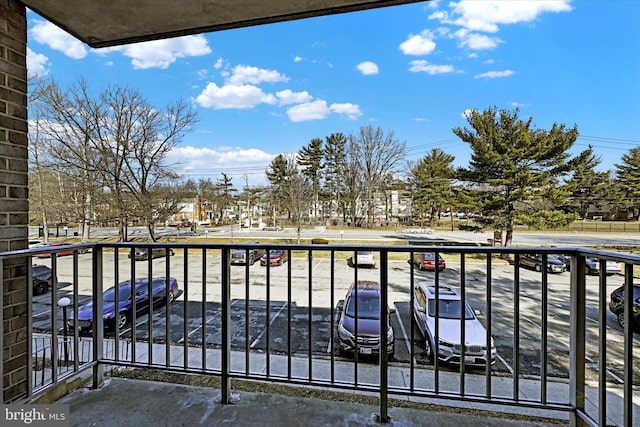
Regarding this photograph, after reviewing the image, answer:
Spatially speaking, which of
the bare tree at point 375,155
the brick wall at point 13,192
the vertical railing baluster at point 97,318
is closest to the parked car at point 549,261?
the vertical railing baluster at point 97,318

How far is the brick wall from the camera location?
4.57 ft

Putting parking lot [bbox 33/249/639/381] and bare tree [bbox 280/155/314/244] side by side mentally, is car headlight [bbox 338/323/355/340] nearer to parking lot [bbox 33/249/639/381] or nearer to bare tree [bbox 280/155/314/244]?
parking lot [bbox 33/249/639/381]

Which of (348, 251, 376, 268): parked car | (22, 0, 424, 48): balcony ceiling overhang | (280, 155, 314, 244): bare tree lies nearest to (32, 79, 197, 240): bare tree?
(280, 155, 314, 244): bare tree

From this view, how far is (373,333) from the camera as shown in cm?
434

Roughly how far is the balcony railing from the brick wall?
5cm

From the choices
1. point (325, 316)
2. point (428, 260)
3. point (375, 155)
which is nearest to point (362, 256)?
point (428, 260)

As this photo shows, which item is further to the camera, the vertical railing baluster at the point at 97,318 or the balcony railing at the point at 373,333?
the vertical railing baluster at the point at 97,318

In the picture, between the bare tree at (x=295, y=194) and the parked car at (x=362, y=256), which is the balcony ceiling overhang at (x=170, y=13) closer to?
the parked car at (x=362, y=256)

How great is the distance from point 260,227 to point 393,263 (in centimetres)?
1514

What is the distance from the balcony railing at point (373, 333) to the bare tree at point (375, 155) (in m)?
12.4

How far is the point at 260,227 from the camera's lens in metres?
25.3
